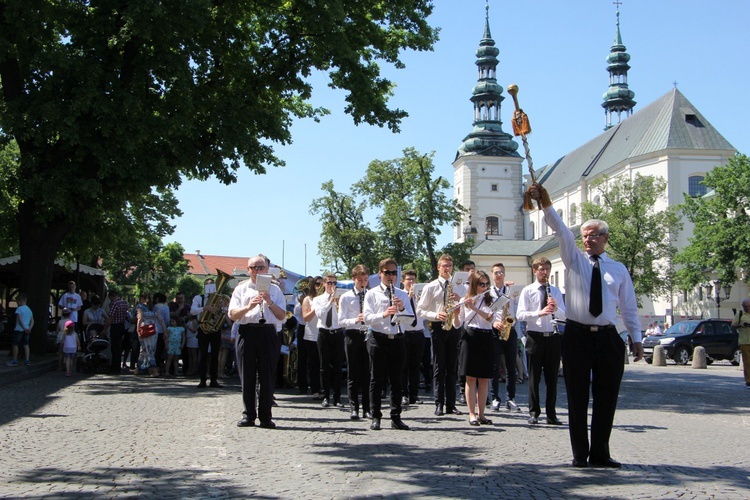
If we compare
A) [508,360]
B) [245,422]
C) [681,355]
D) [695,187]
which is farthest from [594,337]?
[695,187]

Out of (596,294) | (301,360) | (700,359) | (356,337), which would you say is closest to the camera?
(596,294)

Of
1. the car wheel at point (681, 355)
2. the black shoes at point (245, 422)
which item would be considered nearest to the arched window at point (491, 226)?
the car wheel at point (681, 355)

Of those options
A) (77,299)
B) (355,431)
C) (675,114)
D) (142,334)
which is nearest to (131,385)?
(142,334)

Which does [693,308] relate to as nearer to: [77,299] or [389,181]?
[389,181]

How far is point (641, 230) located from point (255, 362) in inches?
2220

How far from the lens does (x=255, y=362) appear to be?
1034cm

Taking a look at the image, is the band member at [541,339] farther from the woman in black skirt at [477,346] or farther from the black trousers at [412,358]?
the black trousers at [412,358]

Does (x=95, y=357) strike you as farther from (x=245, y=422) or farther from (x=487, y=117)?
(x=487, y=117)

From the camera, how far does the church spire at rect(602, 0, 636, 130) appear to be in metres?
112

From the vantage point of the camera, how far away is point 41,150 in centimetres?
1997

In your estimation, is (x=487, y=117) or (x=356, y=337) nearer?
(x=356, y=337)

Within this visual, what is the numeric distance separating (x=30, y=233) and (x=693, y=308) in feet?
178

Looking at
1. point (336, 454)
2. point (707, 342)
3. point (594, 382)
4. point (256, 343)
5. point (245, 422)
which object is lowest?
point (336, 454)

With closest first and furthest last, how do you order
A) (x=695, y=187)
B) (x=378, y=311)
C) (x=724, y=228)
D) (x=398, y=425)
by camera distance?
(x=398, y=425) → (x=378, y=311) → (x=724, y=228) → (x=695, y=187)
